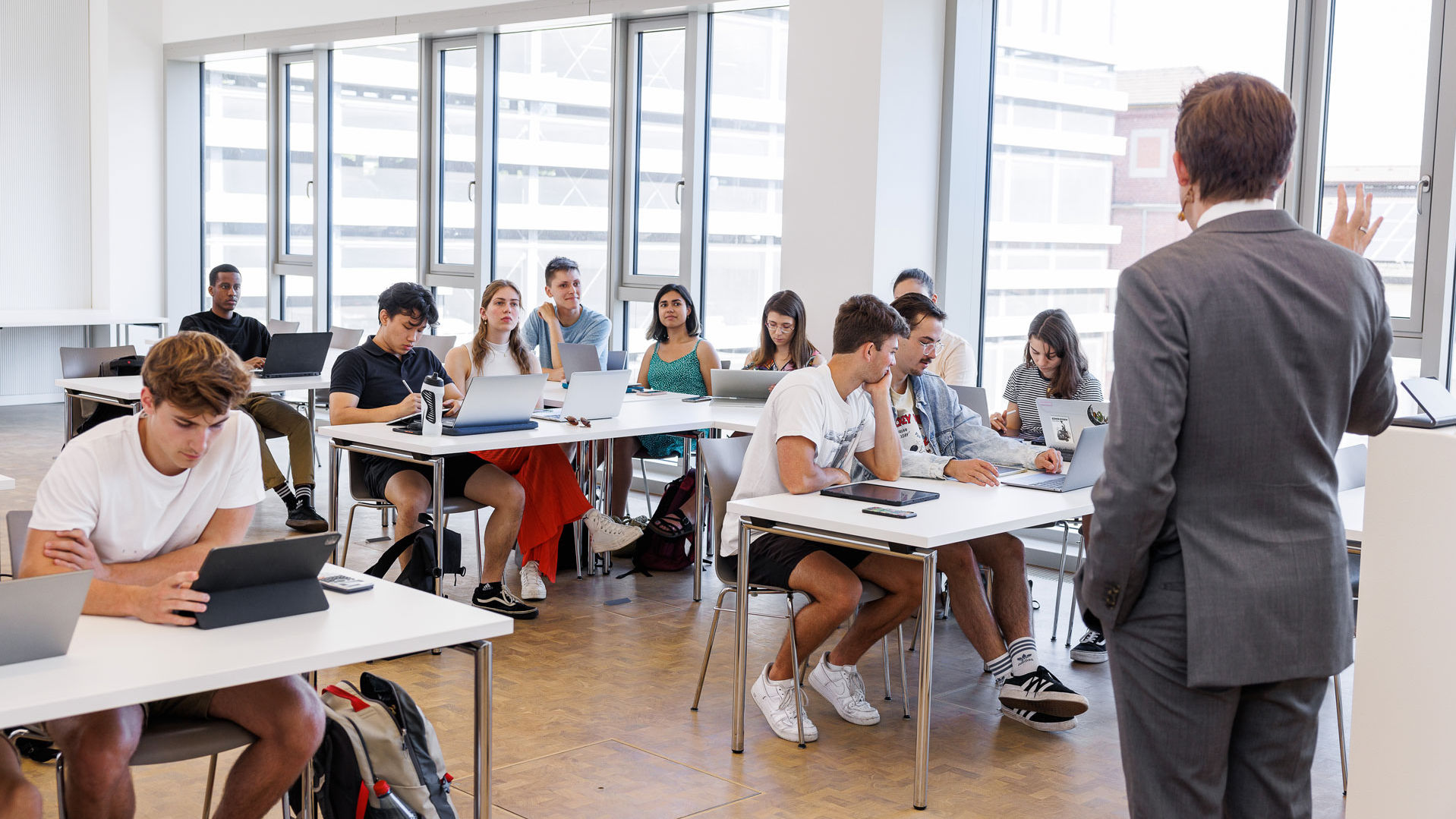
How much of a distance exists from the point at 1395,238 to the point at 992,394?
2178 mm

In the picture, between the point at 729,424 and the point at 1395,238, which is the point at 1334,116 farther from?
the point at 729,424

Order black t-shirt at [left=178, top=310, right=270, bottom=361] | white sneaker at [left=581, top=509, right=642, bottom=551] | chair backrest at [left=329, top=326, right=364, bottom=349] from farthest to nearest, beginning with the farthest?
chair backrest at [left=329, top=326, right=364, bottom=349] < black t-shirt at [left=178, top=310, right=270, bottom=361] < white sneaker at [left=581, top=509, right=642, bottom=551]

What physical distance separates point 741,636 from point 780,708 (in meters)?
0.32

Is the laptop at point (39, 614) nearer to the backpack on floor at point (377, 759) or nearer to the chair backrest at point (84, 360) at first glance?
the backpack on floor at point (377, 759)

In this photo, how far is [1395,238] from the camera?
5465 mm

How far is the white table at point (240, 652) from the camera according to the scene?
2008mm

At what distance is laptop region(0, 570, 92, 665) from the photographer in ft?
6.66

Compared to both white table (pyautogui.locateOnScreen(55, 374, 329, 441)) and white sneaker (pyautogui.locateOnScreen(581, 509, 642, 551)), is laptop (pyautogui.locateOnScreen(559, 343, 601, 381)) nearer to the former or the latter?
white table (pyautogui.locateOnScreen(55, 374, 329, 441))

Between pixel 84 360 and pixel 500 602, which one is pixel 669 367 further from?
pixel 84 360

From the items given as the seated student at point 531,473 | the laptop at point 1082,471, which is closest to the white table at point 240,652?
the laptop at point 1082,471

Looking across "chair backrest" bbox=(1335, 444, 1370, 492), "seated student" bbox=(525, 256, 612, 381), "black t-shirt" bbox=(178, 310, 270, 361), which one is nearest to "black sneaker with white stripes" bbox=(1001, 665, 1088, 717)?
"chair backrest" bbox=(1335, 444, 1370, 492)

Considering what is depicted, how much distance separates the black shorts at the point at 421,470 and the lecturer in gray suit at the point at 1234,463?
3613 millimetres

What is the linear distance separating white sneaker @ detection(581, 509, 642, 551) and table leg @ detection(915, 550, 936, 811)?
7.90 feet

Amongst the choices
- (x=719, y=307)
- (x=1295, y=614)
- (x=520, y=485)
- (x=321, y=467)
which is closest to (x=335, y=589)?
(x=1295, y=614)
